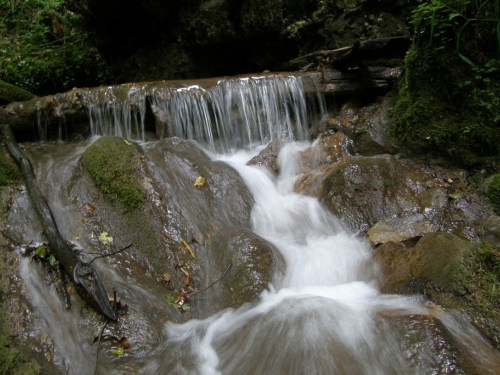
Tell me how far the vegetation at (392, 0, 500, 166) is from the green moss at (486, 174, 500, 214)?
0.42 meters

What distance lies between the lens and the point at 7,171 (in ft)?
14.3

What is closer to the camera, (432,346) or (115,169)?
(432,346)

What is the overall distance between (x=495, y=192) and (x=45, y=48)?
1232cm

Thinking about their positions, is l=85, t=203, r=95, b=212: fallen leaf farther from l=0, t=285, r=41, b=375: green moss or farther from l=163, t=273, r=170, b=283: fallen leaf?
l=0, t=285, r=41, b=375: green moss

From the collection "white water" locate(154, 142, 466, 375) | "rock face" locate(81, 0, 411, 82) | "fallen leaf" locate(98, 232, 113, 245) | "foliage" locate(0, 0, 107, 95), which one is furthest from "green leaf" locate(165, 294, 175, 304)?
"foliage" locate(0, 0, 107, 95)

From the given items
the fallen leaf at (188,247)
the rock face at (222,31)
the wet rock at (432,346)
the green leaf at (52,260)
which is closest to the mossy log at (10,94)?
the rock face at (222,31)

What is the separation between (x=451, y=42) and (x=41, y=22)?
12539 millimetres

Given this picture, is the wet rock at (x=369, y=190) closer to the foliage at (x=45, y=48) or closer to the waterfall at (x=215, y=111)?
the waterfall at (x=215, y=111)

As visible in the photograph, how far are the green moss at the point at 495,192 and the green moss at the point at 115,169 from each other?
14.1 feet

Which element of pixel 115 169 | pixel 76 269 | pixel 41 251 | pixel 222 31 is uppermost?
pixel 222 31

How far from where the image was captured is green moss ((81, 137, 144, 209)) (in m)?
4.22

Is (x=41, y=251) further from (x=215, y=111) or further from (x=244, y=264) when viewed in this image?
(x=215, y=111)

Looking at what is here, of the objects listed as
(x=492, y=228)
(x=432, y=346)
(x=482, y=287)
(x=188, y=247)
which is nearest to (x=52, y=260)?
(x=188, y=247)

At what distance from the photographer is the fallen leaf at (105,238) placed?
12.7 ft
